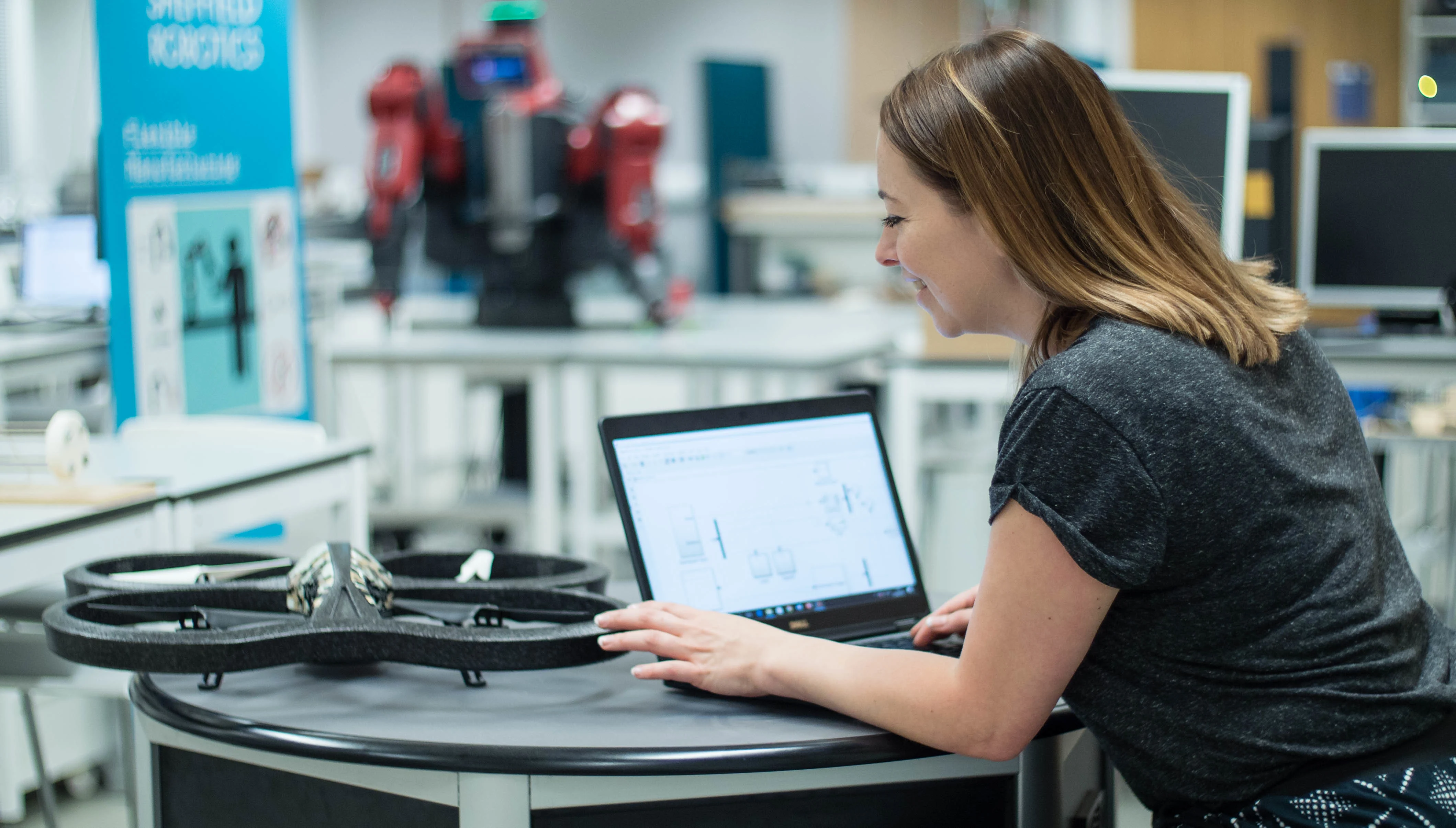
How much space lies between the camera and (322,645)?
1075mm

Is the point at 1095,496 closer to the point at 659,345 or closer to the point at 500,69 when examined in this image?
the point at 659,345

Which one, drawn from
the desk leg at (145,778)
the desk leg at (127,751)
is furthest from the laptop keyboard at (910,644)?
the desk leg at (127,751)

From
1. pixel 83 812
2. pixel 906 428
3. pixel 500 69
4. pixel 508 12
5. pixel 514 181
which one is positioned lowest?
pixel 83 812

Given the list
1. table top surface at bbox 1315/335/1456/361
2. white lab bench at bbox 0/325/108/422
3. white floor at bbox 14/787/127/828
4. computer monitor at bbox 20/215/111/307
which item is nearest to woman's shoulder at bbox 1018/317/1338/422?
white floor at bbox 14/787/127/828

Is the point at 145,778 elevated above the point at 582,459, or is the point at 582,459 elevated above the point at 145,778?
the point at 145,778

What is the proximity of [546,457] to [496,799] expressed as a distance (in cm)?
256

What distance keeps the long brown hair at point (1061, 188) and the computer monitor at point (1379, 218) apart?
8.58ft

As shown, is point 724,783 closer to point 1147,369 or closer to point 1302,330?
point 1147,369

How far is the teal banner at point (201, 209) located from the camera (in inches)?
102

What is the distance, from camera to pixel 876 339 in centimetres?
369

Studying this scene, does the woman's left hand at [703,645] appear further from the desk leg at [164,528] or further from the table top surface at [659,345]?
the table top surface at [659,345]

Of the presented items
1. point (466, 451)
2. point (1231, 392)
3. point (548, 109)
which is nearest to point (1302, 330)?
point (1231, 392)

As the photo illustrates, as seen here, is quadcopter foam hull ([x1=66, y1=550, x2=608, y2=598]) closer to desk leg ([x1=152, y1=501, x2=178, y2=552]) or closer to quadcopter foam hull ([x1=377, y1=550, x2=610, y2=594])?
quadcopter foam hull ([x1=377, y1=550, x2=610, y2=594])

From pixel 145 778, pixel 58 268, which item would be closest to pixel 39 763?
pixel 145 778
